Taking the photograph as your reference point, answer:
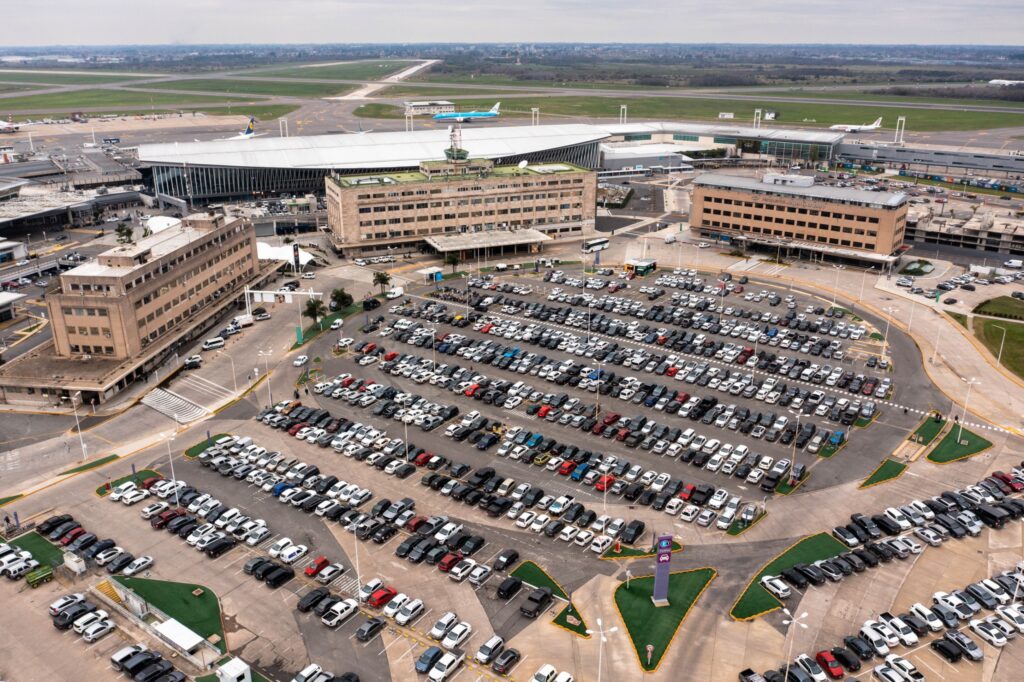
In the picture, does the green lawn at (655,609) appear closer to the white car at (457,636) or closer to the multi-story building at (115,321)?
the white car at (457,636)

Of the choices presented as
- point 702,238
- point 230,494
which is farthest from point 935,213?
point 230,494

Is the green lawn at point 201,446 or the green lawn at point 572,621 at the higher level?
the green lawn at point 201,446

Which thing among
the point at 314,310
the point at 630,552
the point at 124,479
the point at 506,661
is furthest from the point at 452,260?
the point at 506,661

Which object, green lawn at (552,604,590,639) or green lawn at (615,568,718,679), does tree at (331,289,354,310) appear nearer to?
green lawn at (615,568,718,679)

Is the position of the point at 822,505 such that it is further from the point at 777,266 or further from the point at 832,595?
the point at 777,266

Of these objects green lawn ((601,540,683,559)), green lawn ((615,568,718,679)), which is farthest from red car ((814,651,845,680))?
green lawn ((601,540,683,559))

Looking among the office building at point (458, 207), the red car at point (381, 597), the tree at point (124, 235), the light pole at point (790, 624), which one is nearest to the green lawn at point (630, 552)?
the light pole at point (790, 624)
